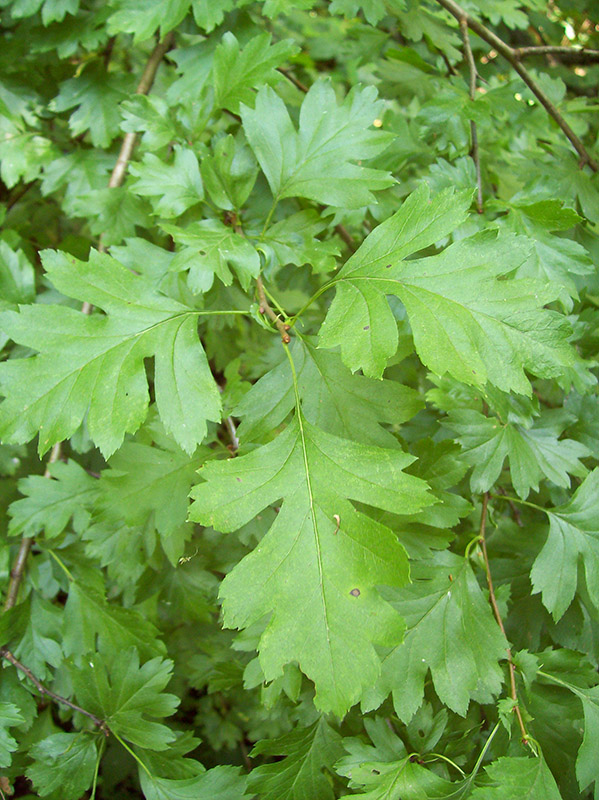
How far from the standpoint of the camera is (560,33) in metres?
2.42

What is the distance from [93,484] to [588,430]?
40.2 inches

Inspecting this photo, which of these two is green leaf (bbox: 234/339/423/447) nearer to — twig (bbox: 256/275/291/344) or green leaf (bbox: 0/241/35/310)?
twig (bbox: 256/275/291/344)

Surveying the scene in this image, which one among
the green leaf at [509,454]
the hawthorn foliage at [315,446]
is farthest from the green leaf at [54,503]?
the green leaf at [509,454]

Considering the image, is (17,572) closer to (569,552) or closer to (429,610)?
(429,610)

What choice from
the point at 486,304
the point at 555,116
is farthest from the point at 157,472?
the point at 555,116

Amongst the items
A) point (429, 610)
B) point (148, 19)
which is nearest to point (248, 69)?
point (148, 19)

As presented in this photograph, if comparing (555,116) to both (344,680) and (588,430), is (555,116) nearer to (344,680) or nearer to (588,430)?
(588,430)

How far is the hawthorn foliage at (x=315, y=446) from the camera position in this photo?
0.83 meters

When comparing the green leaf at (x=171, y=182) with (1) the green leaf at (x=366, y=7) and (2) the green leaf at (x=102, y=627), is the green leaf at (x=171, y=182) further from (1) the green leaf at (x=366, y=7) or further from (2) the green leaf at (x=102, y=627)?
(2) the green leaf at (x=102, y=627)

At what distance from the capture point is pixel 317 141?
1.09 metres

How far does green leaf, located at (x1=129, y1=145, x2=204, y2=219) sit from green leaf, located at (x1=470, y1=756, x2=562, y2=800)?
1016 mm

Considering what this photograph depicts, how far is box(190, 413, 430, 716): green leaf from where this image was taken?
2.55 feet

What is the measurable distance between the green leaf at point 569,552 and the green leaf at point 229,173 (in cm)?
80

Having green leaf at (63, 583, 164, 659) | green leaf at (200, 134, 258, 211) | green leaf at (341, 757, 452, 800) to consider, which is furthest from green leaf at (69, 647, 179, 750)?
green leaf at (200, 134, 258, 211)
